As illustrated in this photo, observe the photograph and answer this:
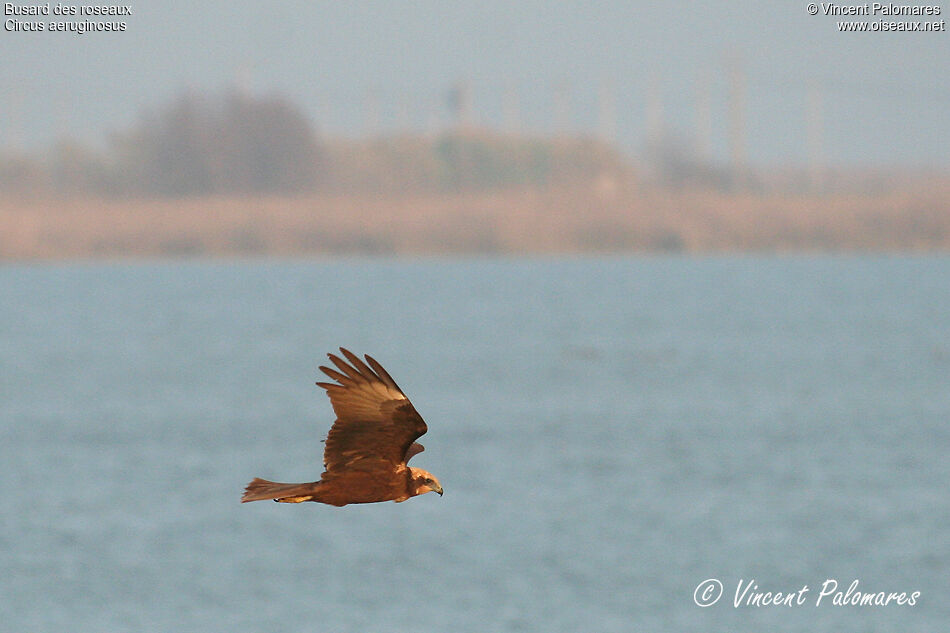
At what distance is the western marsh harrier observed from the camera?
8.72m

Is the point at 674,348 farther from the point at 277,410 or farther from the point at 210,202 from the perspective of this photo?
the point at 210,202

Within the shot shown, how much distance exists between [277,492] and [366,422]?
65 cm

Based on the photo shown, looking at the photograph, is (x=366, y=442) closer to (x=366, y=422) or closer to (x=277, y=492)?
(x=366, y=422)

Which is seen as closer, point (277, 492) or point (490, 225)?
point (277, 492)

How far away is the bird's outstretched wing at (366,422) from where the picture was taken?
28.6 ft

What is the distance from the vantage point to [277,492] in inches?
332

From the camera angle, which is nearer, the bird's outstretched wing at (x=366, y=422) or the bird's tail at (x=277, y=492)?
the bird's tail at (x=277, y=492)

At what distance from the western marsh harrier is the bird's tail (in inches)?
1.9

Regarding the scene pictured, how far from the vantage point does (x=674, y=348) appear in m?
83.6

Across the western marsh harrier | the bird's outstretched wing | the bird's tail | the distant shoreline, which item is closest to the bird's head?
the western marsh harrier
